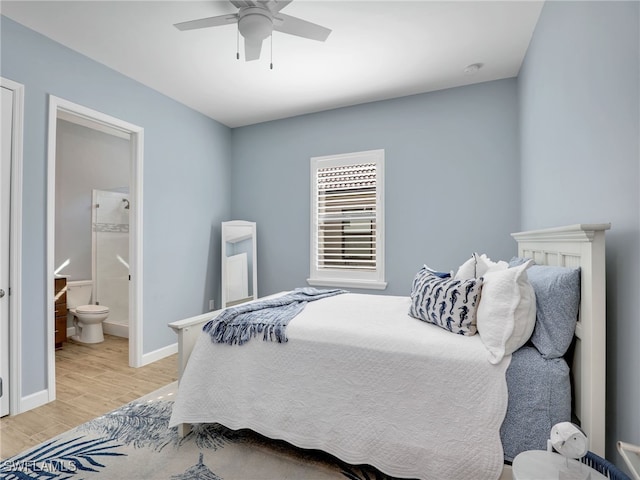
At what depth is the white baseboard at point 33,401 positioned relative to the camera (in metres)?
2.49

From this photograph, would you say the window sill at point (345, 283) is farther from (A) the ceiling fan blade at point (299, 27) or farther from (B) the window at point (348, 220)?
(A) the ceiling fan blade at point (299, 27)

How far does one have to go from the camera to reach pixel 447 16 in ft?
7.97

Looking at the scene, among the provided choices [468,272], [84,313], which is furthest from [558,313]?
[84,313]

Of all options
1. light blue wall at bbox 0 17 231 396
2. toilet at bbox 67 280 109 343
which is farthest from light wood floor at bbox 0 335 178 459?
light blue wall at bbox 0 17 231 396

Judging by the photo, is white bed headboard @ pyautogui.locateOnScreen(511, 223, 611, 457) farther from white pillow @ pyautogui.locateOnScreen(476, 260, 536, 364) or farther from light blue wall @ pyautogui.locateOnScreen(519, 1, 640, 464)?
white pillow @ pyautogui.locateOnScreen(476, 260, 536, 364)

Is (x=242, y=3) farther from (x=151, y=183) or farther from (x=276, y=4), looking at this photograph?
(x=151, y=183)

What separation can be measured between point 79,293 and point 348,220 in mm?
3626

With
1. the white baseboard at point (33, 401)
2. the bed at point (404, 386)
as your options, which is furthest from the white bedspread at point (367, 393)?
the white baseboard at point (33, 401)

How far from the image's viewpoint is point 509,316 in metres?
1.56

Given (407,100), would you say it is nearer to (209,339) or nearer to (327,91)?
(327,91)

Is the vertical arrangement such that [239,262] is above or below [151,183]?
below

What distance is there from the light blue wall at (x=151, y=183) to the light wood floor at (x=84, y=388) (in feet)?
0.83

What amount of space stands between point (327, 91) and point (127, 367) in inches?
135

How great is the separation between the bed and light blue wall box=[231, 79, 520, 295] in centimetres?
136
